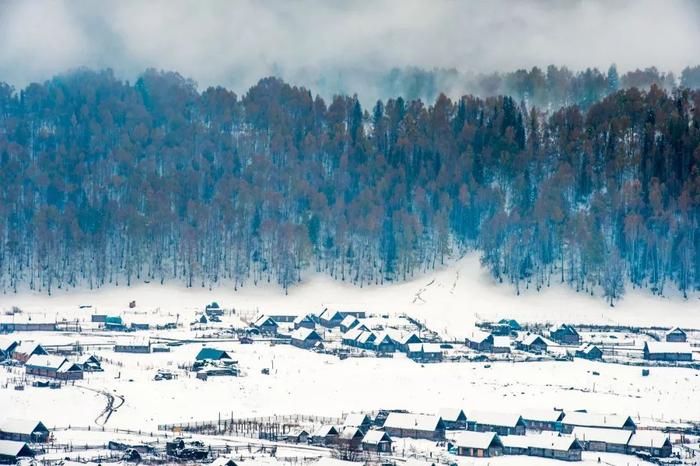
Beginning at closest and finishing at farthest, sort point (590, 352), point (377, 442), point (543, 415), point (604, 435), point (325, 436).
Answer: point (377, 442) → point (325, 436) → point (604, 435) → point (543, 415) → point (590, 352)

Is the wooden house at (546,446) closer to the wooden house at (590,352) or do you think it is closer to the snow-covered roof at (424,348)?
the wooden house at (590,352)

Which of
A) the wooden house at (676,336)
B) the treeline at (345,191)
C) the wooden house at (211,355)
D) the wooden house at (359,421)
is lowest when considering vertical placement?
the wooden house at (359,421)

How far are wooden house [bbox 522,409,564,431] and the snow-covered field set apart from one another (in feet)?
7.84

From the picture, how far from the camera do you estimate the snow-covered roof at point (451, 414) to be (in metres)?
82.8

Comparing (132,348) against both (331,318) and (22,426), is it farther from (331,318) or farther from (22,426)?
(22,426)

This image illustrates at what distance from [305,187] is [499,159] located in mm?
20665

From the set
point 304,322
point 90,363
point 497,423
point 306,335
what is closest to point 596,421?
point 497,423

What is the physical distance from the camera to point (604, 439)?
7888 centimetres

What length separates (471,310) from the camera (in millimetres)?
123812

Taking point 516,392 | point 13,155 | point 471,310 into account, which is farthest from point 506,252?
point 13,155

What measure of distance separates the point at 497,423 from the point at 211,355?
26221 millimetres

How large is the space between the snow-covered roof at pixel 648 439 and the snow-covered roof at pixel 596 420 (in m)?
1.73

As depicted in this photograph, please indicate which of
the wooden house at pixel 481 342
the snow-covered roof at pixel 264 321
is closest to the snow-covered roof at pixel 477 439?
the wooden house at pixel 481 342

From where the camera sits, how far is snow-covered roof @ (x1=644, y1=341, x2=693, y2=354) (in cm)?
10550
